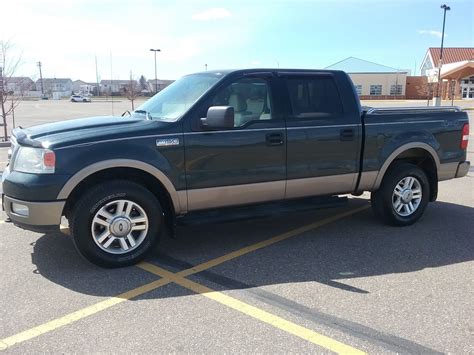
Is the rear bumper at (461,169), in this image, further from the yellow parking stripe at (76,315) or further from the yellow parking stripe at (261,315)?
the yellow parking stripe at (76,315)

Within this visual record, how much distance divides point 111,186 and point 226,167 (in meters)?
1.16

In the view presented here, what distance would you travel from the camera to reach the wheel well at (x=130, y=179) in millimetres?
4421

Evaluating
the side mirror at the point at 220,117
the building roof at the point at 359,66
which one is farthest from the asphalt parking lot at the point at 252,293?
the building roof at the point at 359,66

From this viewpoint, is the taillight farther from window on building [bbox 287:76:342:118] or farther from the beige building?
the beige building

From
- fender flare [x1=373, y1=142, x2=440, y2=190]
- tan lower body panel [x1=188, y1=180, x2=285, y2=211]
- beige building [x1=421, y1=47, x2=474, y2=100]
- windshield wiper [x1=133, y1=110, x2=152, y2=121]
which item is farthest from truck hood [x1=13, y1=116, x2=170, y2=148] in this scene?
beige building [x1=421, y1=47, x2=474, y2=100]

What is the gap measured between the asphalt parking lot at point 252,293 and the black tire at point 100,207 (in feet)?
0.42

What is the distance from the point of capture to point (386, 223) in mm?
6004

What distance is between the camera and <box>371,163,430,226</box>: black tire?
5855 mm

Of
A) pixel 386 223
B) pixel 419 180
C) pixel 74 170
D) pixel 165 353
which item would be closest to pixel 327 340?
pixel 165 353

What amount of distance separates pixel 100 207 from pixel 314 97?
8.82 ft

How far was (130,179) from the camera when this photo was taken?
15.2 ft

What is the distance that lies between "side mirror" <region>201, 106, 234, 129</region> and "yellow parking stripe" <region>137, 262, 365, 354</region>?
1472 mm

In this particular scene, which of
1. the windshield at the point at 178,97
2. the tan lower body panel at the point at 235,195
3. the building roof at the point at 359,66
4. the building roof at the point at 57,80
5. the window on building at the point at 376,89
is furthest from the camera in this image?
the building roof at the point at 57,80

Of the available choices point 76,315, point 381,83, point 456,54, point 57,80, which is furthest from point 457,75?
point 57,80
